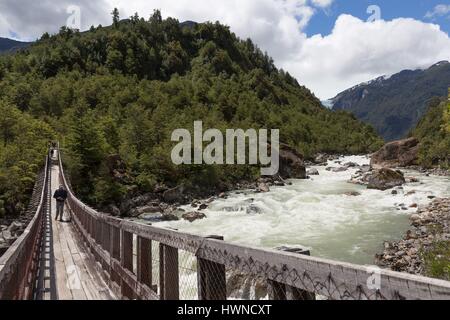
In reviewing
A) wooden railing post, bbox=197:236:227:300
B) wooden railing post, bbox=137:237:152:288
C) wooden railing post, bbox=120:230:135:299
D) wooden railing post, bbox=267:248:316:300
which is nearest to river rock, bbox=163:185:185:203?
wooden railing post, bbox=120:230:135:299

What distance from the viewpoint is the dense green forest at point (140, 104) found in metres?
40.5

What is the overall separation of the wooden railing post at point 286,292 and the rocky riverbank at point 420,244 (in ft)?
39.2

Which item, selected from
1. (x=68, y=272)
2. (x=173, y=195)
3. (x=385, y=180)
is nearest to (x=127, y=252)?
(x=68, y=272)

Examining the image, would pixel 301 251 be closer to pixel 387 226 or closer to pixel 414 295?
pixel 414 295

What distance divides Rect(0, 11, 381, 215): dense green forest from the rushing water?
10.1 metres

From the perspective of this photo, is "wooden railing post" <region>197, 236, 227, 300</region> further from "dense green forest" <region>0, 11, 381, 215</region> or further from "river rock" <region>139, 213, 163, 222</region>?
"dense green forest" <region>0, 11, 381, 215</region>

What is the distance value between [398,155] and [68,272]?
64.6 metres

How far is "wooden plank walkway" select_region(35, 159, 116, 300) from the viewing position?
8245 mm

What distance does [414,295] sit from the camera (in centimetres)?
207

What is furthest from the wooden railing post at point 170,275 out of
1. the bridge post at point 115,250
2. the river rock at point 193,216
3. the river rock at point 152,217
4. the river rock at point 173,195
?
the river rock at point 173,195

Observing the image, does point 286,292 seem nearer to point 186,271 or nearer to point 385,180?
point 186,271

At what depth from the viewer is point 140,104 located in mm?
81938

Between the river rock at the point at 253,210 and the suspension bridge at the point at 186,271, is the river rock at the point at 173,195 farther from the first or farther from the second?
the suspension bridge at the point at 186,271
